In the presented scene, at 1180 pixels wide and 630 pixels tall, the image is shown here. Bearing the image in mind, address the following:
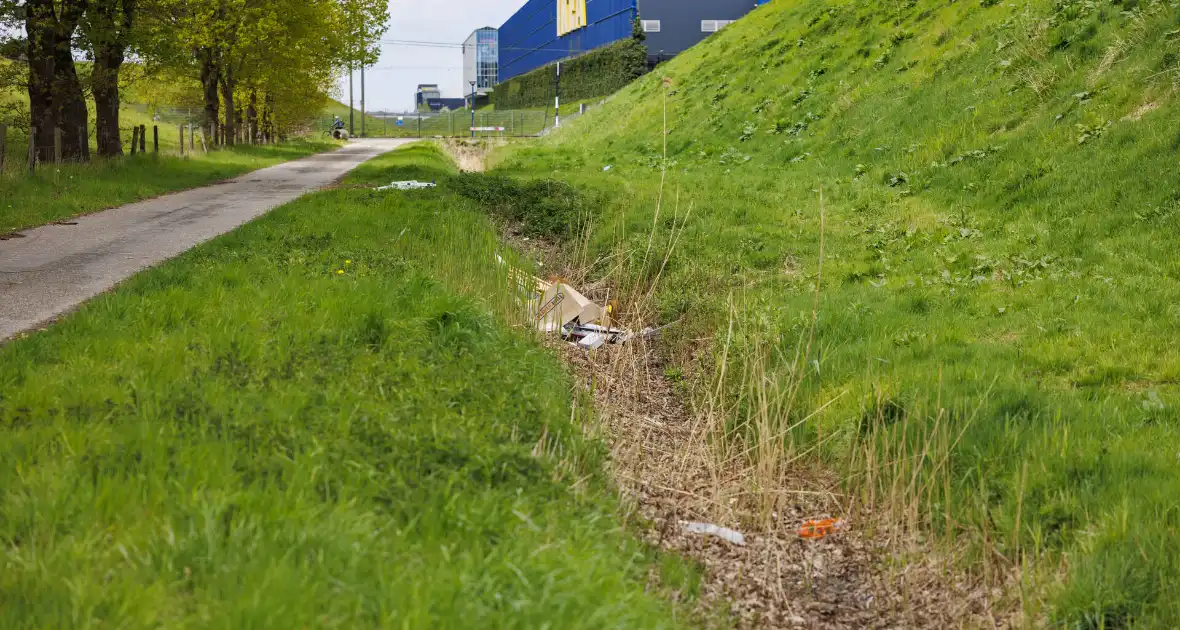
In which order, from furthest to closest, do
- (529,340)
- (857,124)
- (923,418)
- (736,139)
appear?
(736,139) → (857,124) → (529,340) → (923,418)

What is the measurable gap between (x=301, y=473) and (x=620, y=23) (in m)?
63.5

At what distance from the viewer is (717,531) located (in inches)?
224

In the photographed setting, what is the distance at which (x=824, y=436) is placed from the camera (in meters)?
6.66

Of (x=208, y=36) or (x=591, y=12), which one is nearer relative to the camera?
(x=208, y=36)

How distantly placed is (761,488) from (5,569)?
12.8 feet

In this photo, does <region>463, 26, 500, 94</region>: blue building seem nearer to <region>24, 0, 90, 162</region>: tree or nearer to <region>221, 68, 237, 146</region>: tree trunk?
<region>221, 68, 237, 146</region>: tree trunk

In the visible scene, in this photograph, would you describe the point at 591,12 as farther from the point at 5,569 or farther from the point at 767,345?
the point at 5,569

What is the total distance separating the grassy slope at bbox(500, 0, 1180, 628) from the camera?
5191mm

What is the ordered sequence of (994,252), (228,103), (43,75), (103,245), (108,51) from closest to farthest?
(994,252) < (103,245) < (43,75) < (108,51) < (228,103)

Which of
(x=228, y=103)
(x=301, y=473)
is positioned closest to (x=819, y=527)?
(x=301, y=473)

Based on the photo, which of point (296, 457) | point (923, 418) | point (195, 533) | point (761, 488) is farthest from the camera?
point (923, 418)

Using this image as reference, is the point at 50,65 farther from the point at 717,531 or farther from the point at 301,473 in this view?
the point at 301,473

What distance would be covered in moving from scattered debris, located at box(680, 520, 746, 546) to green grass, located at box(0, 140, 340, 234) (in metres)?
9.94

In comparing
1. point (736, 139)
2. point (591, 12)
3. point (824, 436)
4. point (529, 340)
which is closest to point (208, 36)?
point (736, 139)
